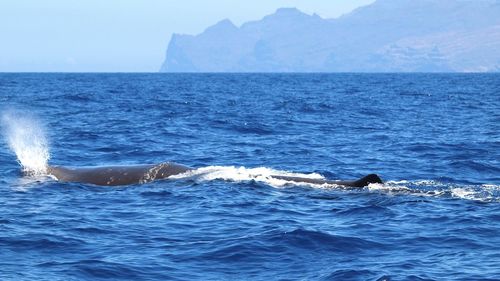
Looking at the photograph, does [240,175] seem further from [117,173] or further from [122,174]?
[117,173]

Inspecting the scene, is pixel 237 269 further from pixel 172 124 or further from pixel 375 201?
pixel 172 124

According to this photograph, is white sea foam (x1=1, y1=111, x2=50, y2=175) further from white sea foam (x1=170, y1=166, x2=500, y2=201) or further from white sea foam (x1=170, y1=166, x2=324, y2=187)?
white sea foam (x1=170, y1=166, x2=500, y2=201)

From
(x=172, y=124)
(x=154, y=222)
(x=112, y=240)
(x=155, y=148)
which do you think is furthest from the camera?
(x=172, y=124)

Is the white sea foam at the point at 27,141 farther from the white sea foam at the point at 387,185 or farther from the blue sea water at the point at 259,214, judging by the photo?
the white sea foam at the point at 387,185

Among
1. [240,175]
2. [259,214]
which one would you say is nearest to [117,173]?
[240,175]

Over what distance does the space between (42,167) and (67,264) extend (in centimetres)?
1083

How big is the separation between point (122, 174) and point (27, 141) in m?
13.4

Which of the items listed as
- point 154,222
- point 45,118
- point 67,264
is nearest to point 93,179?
point 154,222

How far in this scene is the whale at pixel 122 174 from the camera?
20922mm

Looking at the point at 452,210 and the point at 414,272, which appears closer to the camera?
the point at 414,272

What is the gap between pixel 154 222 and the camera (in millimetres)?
15938

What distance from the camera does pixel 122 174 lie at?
21.5m

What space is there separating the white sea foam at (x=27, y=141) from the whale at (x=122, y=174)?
95cm

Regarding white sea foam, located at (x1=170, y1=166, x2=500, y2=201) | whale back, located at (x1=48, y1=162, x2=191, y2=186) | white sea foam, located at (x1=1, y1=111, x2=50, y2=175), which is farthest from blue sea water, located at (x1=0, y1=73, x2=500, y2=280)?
whale back, located at (x1=48, y1=162, x2=191, y2=186)
